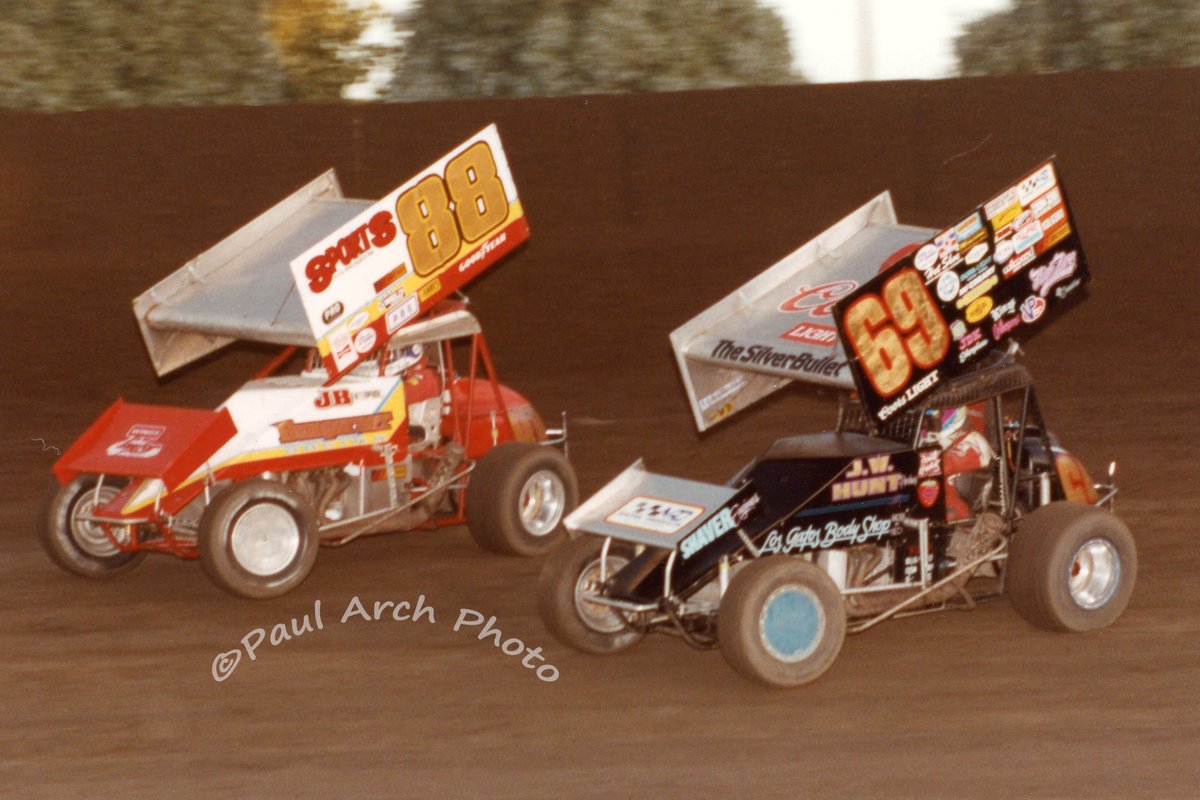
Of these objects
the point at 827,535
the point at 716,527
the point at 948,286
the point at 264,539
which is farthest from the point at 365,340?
the point at 948,286

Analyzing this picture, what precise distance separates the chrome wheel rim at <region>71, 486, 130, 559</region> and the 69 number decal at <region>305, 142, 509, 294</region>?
1745 mm

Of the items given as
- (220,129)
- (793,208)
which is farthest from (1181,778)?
(220,129)

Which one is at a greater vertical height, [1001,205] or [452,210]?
[452,210]

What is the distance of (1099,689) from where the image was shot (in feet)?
22.9

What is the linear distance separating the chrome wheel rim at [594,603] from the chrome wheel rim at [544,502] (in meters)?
2.13

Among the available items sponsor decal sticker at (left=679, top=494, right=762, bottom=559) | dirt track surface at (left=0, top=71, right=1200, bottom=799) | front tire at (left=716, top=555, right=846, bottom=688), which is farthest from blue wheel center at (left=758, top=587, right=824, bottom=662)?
dirt track surface at (left=0, top=71, right=1200, bottom=799)

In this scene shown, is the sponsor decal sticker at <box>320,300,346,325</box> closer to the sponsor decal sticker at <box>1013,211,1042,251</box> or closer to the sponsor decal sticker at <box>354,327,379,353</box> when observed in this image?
the sponsor decal sticker at <box>354,327,379,353</box>

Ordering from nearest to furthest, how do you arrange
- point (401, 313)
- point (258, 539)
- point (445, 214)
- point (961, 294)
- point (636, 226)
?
point (961, 294) < point (258, 539) < point (401, 313) < point (445, 214) < point (636, 226)

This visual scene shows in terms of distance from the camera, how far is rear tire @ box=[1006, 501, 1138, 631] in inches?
294

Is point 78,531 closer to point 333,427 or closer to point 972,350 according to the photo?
point 333,427

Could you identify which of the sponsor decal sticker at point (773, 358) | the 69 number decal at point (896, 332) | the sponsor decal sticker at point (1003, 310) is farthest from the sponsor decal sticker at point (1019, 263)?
the sponsor decal sticker at point (773, 358)

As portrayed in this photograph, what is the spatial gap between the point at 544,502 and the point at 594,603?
2387 millimetres

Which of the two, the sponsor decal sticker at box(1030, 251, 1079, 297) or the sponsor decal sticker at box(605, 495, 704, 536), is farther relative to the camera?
the sponsor decal sticker at box(1030, 251, 1079, 297)

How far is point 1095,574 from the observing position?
25.4 ft
